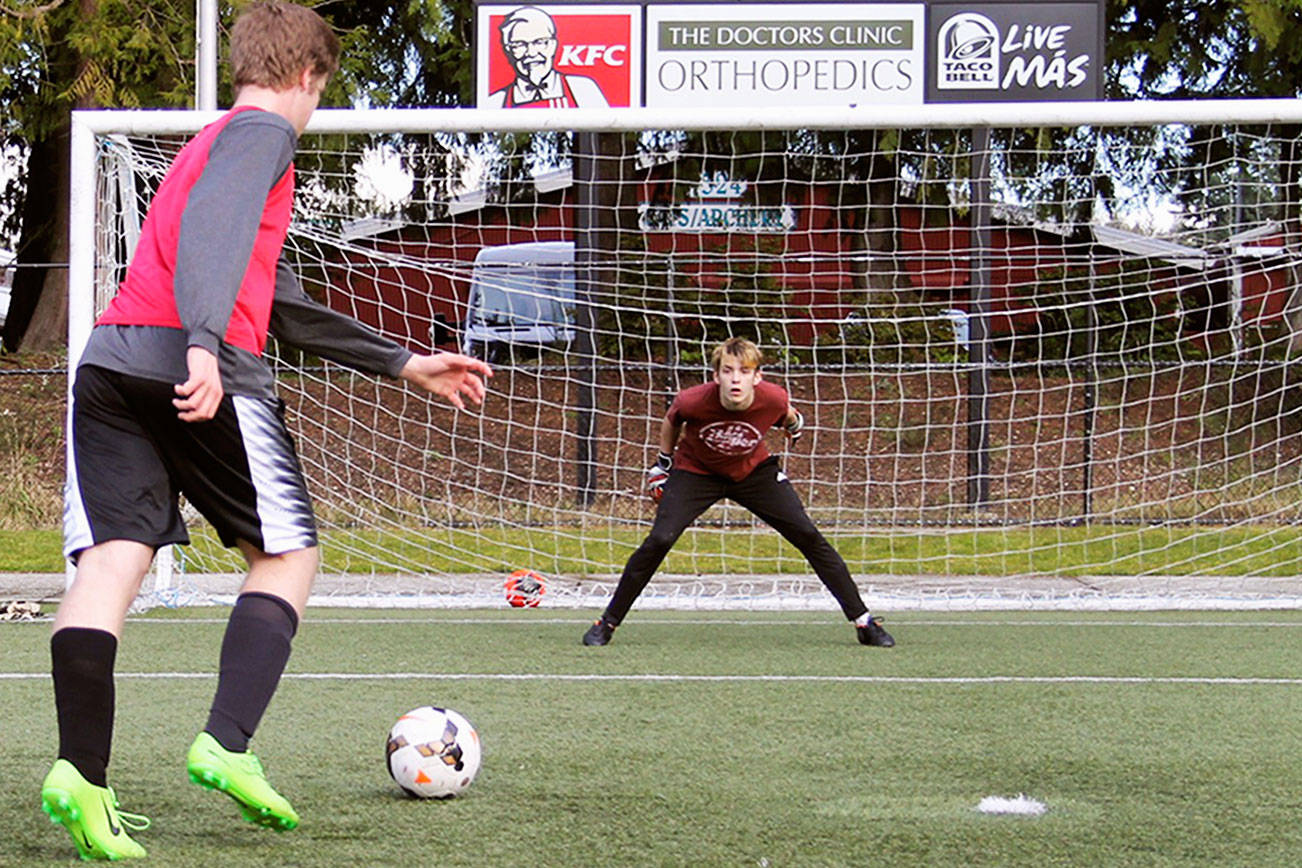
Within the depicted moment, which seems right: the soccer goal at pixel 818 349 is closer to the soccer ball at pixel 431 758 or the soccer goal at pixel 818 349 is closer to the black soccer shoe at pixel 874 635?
the black soccer shoe at pixel 874 635

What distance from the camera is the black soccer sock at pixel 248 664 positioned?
342 centimetres

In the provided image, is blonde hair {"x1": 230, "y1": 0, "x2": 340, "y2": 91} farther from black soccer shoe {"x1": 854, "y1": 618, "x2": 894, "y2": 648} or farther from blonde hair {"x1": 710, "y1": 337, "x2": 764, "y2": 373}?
black soccer shoe {"x1": 854, "y1": 618, "x2": 894, "y2": 648}

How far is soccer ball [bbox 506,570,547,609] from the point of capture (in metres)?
9.27

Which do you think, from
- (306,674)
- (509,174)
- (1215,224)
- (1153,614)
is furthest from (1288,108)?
(509,174)

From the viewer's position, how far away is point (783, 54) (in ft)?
36.3

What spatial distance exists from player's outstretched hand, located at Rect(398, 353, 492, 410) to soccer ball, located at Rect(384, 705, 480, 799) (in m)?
0.82

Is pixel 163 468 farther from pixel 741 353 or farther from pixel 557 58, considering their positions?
pixel 557 58

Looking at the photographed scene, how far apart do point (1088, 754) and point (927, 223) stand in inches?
471

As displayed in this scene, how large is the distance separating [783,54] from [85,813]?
28.4ft

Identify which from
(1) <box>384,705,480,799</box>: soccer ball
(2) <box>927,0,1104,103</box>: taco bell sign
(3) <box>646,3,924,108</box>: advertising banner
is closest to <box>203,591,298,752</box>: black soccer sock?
(1) <box>384,705,480,799</box>: soccer ball

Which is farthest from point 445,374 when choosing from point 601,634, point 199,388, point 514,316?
point 514,316

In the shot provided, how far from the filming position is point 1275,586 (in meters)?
10.3

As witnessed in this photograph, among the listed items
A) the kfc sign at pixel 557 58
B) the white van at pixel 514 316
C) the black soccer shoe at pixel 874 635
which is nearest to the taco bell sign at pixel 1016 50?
the kfc sign at pixel 557 58

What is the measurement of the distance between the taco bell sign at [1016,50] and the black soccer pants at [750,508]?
4660mm
